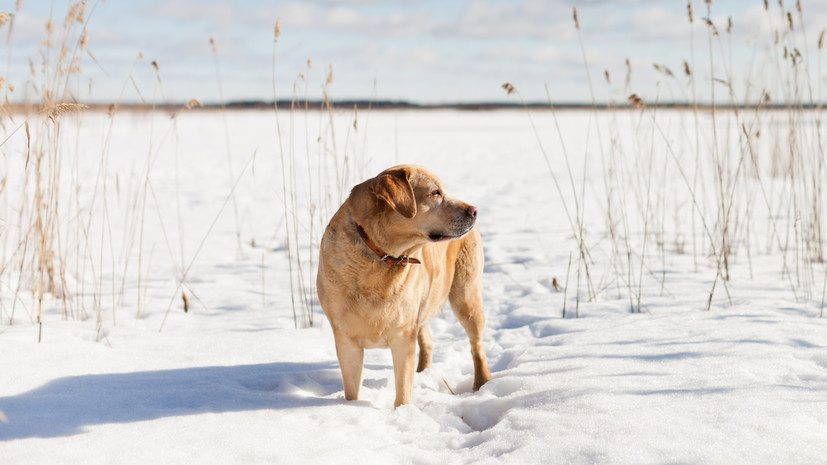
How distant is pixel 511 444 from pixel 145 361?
2218mm

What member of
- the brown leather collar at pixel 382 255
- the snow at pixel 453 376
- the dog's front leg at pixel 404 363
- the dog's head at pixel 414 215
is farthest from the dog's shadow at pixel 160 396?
the dog's head at pixel 414 215

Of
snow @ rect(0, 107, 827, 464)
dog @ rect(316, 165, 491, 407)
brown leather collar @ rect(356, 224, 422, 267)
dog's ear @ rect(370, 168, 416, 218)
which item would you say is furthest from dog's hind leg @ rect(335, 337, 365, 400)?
dog's ear @ rect(370, 168, 416, 218)

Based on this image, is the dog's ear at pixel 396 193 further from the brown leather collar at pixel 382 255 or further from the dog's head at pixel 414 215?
the brown leather collar at pixel 382 255

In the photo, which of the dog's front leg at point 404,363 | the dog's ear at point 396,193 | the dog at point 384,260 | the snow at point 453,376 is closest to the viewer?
the snow at point 453,376

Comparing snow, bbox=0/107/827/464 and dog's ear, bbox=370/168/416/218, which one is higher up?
dog's ear, bbox=370/168/416/218

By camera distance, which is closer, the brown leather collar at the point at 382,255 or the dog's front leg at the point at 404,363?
the brown leather collar at the point at 382,255

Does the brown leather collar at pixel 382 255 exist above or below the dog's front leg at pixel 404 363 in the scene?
above

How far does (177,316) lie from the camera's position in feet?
15.1

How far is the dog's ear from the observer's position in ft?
9.20

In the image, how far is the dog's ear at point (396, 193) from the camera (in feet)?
9.20

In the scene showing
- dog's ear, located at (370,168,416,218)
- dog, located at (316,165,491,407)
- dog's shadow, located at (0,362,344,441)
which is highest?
dog's ear, located at (370,168,416,218)

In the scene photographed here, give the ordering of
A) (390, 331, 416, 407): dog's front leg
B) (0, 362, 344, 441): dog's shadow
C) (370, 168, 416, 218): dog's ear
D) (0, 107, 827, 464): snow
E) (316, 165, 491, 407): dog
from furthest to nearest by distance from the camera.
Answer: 1. (390, 331, 416, 407): dog's front leg
2. (316, 165, 491, 407): dog
3. (370, 168, 416, 218): dog's ear
4. (0, 362, 344, 441): dog's shadow
5. (0, 107, 827, 464): snow

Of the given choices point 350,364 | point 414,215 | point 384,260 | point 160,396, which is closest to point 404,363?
point 350,364

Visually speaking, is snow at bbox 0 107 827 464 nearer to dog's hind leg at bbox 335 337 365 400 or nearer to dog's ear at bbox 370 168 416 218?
dog's hind leg at bbox 335 337 365 400
